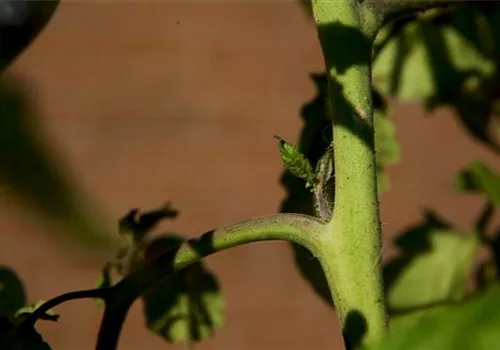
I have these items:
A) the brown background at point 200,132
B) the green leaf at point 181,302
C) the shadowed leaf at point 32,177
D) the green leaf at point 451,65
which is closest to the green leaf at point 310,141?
the green leaf at point 181,302

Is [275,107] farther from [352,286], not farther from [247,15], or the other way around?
[352,286]

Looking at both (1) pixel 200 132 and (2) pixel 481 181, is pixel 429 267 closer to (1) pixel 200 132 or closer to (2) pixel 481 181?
(2) pixel 481 181

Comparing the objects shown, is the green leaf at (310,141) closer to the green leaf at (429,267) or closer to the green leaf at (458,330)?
the green leaf at (429,267)

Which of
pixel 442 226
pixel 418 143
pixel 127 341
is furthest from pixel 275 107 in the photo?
pixel 442 226

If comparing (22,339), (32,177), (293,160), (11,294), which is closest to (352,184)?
(293,160)

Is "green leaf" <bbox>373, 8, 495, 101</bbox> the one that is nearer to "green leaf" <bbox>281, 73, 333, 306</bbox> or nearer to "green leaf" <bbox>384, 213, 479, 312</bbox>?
"green leaf" <bbox>384, 213, 479, 312</bbox>
